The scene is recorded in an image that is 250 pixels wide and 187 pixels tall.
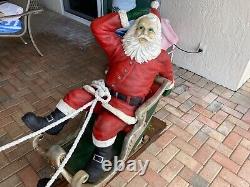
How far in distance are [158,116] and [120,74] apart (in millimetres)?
928

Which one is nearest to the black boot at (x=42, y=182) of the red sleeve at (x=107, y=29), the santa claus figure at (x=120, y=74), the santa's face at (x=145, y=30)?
the santa claus figure at (x=120, y=74)

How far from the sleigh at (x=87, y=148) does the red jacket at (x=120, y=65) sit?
4.1 inches

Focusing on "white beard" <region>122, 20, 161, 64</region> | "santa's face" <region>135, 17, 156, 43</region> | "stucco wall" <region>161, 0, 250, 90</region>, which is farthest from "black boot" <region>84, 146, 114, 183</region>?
"stucco wall" <region>161, 0, 250, 90</region>

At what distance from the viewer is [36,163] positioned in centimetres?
189

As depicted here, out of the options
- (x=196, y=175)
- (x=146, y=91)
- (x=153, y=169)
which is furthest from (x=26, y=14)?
(x=196, y=175)

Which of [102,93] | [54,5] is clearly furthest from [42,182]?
[54,5]

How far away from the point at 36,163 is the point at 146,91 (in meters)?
0.93

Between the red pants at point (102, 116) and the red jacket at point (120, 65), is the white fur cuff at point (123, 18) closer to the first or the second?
the red jacket at point (120, 65)

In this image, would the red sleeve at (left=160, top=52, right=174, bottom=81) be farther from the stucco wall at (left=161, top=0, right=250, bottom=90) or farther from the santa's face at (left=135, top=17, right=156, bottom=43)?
the stucco wall at (left=161, top=0, right=250, bottom=90)

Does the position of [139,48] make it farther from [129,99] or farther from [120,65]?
[129,99]

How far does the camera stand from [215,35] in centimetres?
262

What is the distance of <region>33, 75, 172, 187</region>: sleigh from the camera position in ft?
4.84

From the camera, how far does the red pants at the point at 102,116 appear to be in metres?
1.54

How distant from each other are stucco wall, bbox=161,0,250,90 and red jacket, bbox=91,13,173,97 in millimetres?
1179
